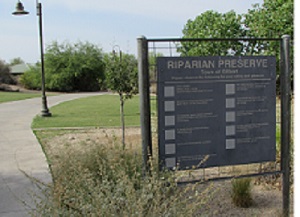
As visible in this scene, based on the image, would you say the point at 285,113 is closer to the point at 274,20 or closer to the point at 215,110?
the point at 215,110

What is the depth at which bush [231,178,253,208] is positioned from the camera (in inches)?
201

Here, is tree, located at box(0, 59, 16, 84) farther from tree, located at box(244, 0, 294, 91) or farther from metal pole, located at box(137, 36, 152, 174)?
metal pole, located at box(137, 36, 152, 174)

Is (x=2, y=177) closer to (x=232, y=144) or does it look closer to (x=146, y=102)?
(x=146, y=102)

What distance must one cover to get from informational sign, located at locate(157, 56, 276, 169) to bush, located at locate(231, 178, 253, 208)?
633mm

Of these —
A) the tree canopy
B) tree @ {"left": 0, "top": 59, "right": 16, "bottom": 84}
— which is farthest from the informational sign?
tree @ {"left": 0, "top": 59, "right": 16, "bottom": 84}

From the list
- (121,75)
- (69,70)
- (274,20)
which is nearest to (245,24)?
(274,20)

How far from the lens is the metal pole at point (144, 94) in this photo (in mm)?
4113

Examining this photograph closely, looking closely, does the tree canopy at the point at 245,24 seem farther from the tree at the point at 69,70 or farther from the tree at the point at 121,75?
the tree at the point at 69,70

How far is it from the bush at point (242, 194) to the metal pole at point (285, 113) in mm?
554

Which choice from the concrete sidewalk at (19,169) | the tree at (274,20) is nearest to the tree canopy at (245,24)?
the tree at (274,20)

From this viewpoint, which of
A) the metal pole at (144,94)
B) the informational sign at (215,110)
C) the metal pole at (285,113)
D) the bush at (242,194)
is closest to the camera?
the metal pole at (144,94)

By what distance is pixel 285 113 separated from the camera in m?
4.62

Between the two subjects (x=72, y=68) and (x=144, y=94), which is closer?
(x=144, y=94)

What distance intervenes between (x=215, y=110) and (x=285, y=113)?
37.3 inches
